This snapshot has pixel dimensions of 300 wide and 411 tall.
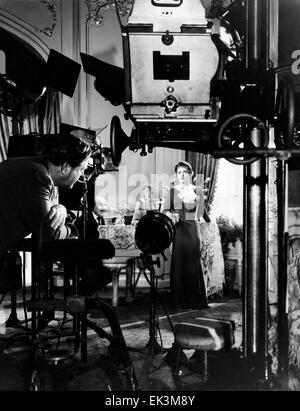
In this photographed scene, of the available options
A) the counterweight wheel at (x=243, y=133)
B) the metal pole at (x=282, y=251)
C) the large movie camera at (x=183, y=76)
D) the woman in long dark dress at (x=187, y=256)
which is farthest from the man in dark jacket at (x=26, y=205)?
the woman in long dark dress at (x=187, y=256)

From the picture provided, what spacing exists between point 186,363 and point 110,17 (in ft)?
17.6

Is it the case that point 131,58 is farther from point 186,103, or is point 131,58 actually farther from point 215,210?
point 215,210

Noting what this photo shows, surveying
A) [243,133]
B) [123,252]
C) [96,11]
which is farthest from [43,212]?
[96,11]

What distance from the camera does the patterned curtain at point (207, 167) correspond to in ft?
20.8

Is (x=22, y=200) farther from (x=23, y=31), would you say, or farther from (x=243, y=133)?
(x=23, y=31)

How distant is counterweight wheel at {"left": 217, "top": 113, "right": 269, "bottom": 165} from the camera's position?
5.09ft

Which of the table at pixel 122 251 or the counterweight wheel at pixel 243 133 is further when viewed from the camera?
the table at pixel 122 251

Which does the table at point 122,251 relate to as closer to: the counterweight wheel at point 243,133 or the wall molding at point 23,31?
the counterweight wheel at point 243,133

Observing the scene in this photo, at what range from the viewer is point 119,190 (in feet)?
20.4

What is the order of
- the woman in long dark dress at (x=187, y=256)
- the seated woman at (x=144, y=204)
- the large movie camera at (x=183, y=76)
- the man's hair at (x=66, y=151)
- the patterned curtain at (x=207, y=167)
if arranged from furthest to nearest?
the patterned curtain at (x=207, y=167), the seated woman at (x=144, y=204), the woman in long dark dress at (x=187, y=256), the man's hair at (x=66, y=151), the large movie camera at (x=183, y=76)

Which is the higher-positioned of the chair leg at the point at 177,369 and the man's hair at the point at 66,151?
the man's hair at the point at 66,151

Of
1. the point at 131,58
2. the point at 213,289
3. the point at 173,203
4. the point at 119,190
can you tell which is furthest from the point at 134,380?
the point at 119,190

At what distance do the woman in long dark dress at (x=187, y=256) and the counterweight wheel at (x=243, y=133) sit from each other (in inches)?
85.7

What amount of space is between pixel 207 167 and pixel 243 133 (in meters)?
4.63
